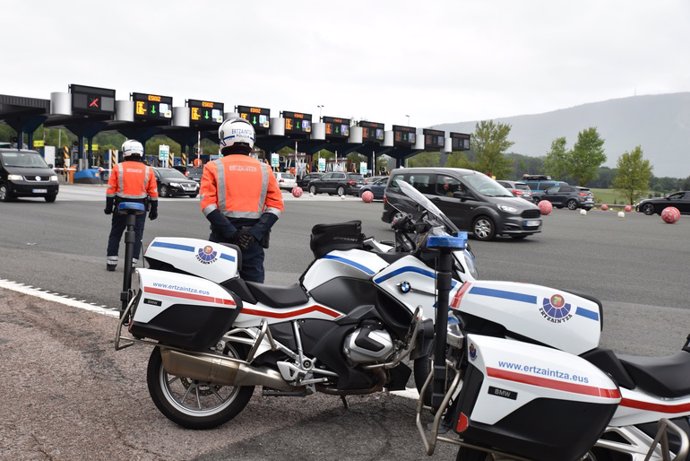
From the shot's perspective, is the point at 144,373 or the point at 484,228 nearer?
the point at 144,373

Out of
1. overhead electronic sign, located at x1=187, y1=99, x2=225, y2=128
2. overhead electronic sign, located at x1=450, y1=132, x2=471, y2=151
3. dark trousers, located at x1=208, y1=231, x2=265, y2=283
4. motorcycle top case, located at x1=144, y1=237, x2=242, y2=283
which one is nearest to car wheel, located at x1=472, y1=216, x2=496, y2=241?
dark trousers, located at x1=208, y1=231, x2=265, y2=283

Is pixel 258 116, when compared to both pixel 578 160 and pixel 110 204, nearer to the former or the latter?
pixel 578 160

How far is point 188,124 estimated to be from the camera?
5616 cm

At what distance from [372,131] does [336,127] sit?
Result: 14.6 ft

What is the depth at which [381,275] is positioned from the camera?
4145 mm

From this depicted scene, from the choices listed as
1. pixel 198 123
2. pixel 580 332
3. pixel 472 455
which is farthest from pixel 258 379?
pixel 198 123

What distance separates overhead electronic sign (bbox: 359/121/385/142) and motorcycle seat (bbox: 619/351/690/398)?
6689 cm

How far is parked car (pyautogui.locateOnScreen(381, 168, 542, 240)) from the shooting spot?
54.7 ft

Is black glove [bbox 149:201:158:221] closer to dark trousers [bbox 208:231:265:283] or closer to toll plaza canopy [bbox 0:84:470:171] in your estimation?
dark trousers [bbox 208:231:265:283]

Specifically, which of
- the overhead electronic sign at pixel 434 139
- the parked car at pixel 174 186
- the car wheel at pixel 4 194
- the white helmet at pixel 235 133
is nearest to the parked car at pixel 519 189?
the parked car at pixel 174 186

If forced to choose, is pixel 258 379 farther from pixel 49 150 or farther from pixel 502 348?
pixel 49 150

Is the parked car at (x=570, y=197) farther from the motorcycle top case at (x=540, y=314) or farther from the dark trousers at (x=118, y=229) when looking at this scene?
the motorcycle top case at (x=540, y=314)

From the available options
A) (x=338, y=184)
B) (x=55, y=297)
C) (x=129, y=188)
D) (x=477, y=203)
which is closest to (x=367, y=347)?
(x=55, y=297)

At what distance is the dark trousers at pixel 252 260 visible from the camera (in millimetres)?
5552
